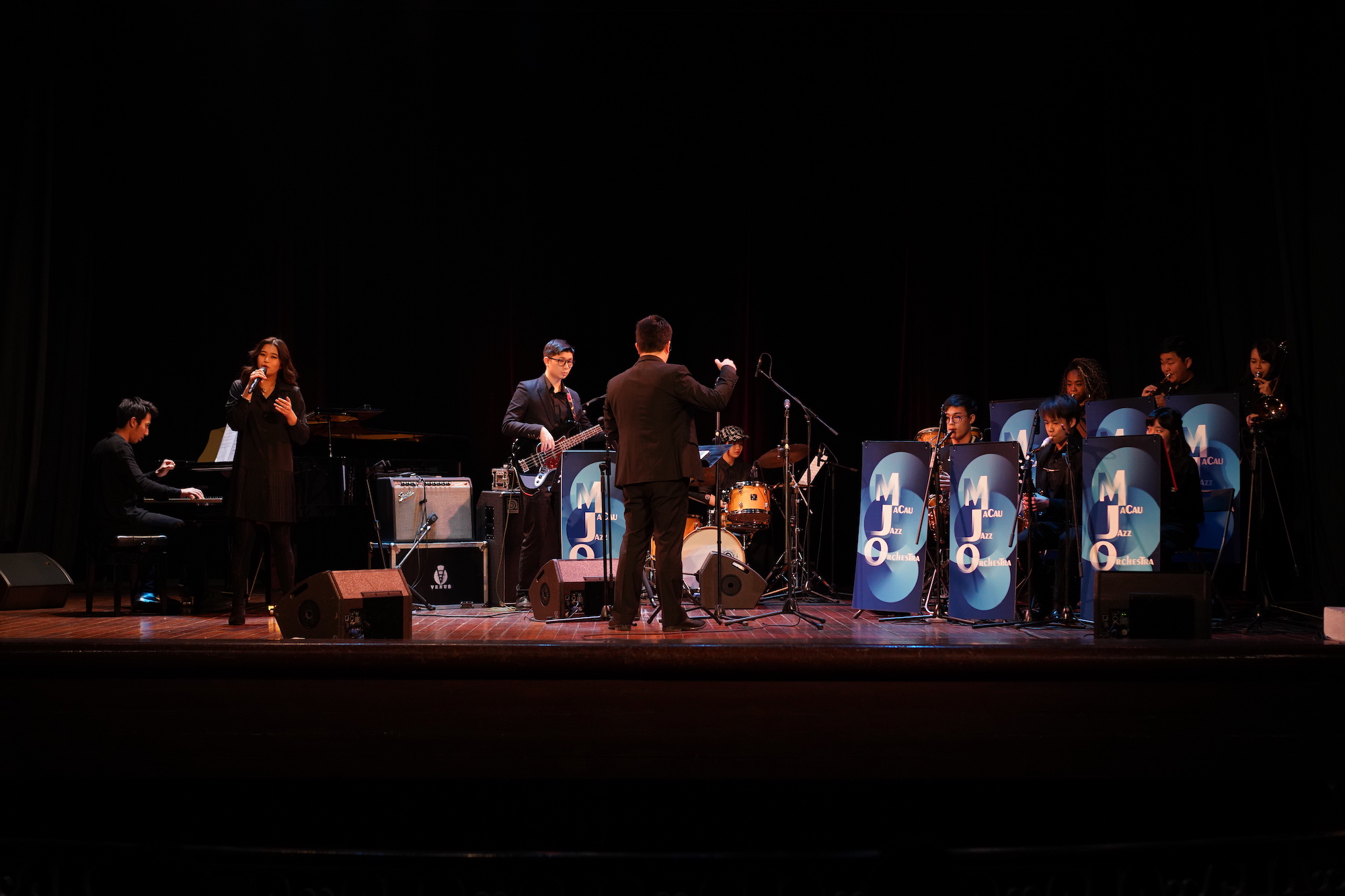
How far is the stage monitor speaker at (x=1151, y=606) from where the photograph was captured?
3.71m

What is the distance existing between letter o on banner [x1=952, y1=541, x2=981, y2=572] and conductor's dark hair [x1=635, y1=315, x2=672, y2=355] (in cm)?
221

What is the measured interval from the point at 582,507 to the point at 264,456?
2.25 m

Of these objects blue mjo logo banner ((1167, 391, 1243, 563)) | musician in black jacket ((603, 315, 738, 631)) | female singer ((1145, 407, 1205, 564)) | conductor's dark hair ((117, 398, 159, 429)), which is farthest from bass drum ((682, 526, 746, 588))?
conductor's dark hair ((117, 398, 159, 429))

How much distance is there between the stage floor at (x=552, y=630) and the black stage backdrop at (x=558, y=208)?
253 centimetres

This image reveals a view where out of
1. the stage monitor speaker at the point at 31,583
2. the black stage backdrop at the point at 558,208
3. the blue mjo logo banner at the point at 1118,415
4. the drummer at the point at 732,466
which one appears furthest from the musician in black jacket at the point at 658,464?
the stage monitor speaker at the point at 31,583

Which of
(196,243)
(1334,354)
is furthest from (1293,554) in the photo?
(196,243)

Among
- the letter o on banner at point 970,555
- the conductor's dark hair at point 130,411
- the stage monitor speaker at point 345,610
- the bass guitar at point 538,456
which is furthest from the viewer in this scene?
the conductor's dark hair at point 130,411

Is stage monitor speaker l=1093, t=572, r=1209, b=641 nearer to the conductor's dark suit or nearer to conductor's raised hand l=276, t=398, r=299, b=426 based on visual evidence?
the conductor's dark suit

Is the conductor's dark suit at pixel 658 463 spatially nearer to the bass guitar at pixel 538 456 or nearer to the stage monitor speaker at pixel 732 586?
the stage monitor speaker at pixel 732 586

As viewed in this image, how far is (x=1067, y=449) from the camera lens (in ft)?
19.9

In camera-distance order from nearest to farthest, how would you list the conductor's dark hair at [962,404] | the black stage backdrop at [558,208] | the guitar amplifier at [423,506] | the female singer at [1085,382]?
the conductor's dark hair at [962,404] < the female singer at [1085,382] < the guitar amplifier at [423,506] < the black stage backdrop at [558,208]

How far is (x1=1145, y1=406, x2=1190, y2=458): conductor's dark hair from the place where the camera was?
5.87m

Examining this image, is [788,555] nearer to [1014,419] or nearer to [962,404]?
[962,404]

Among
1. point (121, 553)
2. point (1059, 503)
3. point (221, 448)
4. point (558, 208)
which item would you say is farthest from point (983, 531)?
point (121, 553)
